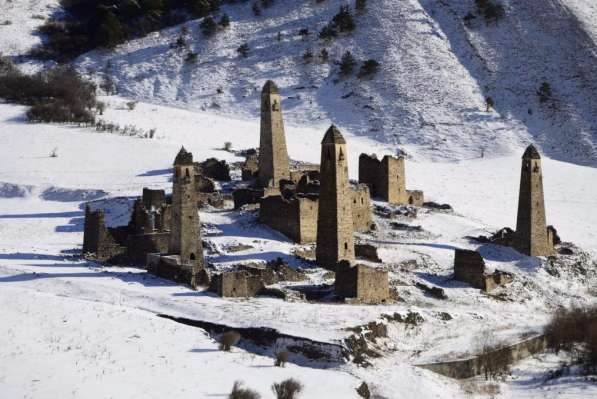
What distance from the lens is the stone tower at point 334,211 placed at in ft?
127

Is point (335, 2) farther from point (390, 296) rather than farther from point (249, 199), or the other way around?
point (390, 296)

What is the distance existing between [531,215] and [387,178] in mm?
8588

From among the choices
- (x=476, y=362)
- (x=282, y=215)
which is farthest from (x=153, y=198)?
(x=476, y=362)

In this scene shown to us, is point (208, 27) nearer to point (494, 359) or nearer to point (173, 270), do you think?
point (173, 270)

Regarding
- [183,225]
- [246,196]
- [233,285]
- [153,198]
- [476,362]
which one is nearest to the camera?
[476,362]

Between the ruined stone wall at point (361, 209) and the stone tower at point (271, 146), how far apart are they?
480 centimetres

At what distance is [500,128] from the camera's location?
236ft

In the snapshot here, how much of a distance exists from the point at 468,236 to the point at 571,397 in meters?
→ 17.2

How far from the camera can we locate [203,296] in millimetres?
33531

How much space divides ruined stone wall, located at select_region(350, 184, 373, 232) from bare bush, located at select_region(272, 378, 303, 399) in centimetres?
1932

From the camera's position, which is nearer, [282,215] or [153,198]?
[282,215]

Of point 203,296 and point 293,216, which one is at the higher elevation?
point 293,216

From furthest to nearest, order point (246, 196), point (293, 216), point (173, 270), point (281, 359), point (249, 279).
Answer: point (246, 196) → point (293, 216) → point (173, 270) → point (249, 279) → point (281, 359)

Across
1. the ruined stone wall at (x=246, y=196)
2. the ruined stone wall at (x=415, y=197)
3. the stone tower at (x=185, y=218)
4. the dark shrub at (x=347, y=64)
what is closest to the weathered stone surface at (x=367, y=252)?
the ruined stone wall at (x=246, y=196)
